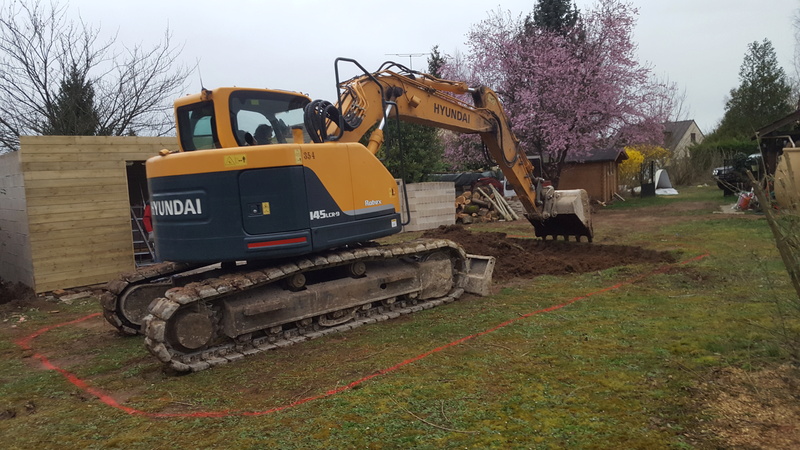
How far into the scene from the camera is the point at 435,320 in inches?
271

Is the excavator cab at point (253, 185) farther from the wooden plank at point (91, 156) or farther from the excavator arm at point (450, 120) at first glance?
the wooden plank at point (91, 156)

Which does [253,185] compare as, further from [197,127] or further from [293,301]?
[293,301]

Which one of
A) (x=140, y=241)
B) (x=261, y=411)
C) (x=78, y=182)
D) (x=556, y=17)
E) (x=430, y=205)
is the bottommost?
(x=261, y=411)

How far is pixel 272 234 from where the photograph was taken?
237 inches

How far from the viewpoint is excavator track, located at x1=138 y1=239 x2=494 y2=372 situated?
5.67m

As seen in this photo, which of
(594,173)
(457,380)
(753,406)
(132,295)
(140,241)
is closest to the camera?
(753,406)

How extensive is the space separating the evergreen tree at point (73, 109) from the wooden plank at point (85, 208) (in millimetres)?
5651

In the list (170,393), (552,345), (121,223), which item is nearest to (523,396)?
(552,345)

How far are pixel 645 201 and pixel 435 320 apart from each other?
72.1ft

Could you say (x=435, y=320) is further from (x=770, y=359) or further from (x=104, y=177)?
(x=104, y=177)

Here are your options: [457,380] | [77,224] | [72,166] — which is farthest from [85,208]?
[457,380]

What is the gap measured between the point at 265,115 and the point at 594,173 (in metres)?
23.6

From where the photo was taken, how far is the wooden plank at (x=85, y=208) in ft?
34.2

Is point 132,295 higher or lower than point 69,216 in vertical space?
lower
